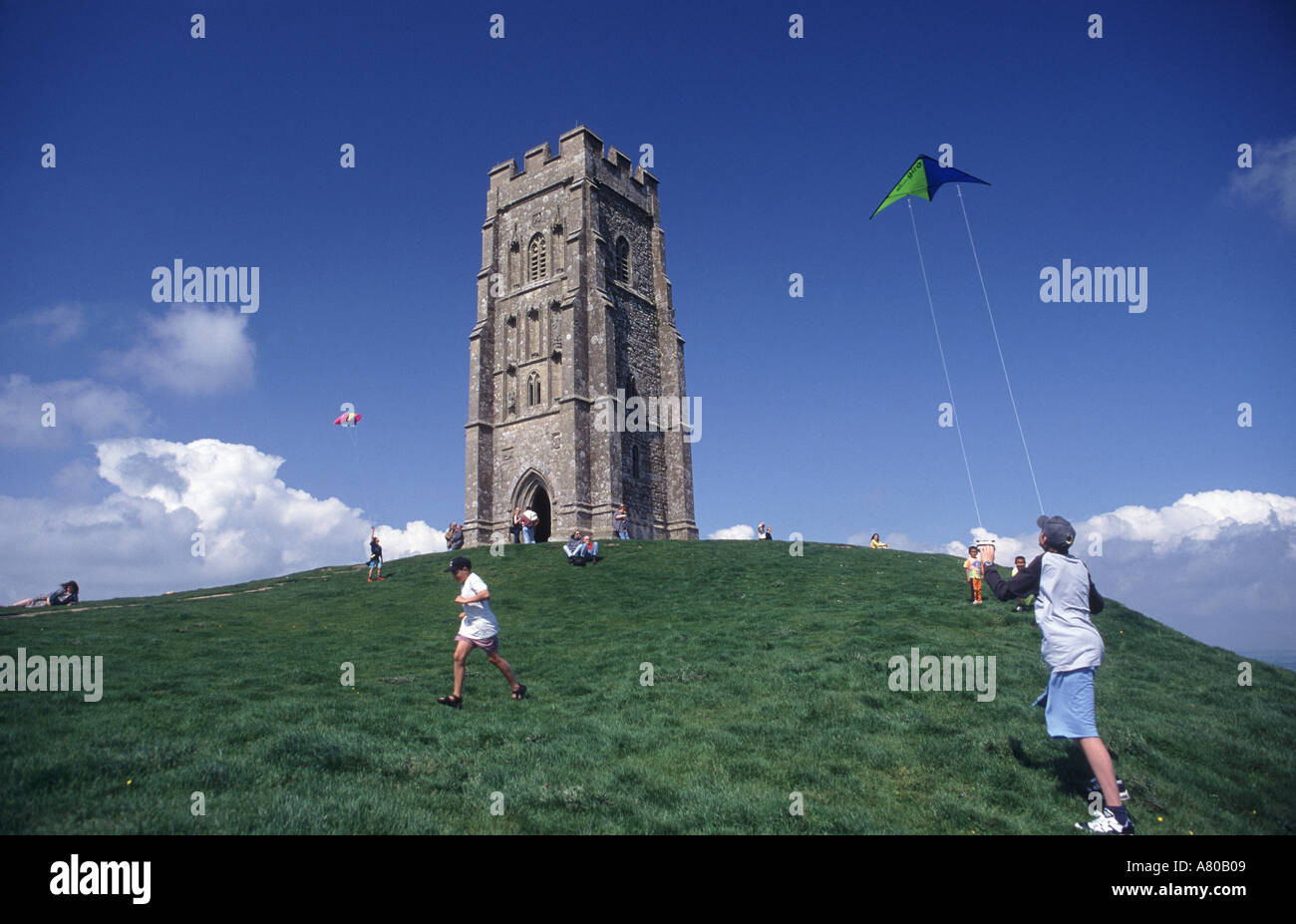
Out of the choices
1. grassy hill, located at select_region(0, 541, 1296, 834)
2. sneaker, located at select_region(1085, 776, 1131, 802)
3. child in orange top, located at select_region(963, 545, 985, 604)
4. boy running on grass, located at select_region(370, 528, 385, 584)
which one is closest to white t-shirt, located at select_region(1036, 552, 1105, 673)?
sneaker, located at select_region(1085, 776, 1131, 802)

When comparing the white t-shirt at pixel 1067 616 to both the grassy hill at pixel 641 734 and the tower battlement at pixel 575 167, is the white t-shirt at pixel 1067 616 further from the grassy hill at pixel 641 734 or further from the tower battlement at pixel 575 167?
the tower battlement at pixel 575 167

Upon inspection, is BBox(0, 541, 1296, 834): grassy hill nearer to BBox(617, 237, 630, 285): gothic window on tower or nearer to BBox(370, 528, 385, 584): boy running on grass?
BBox(370, 528, 385, 584): boy running on grass

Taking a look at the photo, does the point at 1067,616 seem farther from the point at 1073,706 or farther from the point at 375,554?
the point at 375,554

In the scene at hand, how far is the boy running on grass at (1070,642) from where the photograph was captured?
614 centimetres

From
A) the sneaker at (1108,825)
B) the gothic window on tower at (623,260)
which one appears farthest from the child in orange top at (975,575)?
the gothic window on tower at (623,260)

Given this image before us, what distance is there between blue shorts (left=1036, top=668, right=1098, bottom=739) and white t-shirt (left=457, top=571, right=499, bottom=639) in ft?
21.8

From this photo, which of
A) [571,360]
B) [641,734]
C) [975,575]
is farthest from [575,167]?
[641,734]

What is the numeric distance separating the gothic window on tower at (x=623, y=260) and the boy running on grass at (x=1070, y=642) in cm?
4096

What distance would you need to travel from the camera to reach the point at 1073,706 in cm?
638

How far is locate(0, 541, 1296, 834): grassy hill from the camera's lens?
6293 millimetres

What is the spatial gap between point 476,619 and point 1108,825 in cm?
737
